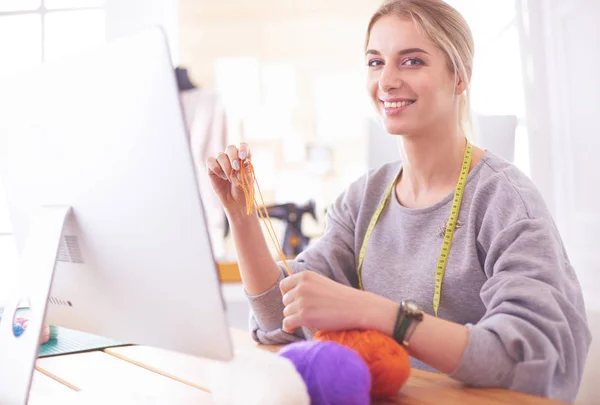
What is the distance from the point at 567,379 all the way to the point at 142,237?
0.70 m

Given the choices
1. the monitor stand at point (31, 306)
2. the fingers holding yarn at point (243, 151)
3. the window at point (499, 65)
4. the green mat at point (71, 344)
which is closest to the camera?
the monitor stand at point (31, 306)

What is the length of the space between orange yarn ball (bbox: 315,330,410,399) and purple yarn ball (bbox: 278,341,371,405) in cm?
4

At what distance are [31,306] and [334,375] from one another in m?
0.41

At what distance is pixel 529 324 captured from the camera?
34.3 inches

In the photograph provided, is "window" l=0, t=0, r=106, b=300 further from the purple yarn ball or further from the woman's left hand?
the purple yarn ball

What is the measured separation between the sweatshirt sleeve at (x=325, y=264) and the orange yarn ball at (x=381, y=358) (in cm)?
38

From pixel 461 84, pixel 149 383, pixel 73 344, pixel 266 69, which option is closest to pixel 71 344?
pixel 73 344

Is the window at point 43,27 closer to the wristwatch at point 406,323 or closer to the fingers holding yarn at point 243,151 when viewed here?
the fingers holding yarn at point 243,151

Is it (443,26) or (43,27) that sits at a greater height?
(43,27)

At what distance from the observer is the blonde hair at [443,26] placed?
1206 mm

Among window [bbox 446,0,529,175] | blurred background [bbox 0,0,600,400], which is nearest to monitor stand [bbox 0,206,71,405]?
window [bbox 446,0,529,175]

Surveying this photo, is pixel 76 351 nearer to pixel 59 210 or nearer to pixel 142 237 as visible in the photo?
pixel 59 210

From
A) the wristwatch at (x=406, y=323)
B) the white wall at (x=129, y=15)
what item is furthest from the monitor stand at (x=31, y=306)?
the white wall at (x=129, y=15)

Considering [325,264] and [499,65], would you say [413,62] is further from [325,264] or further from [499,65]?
[499,65]
